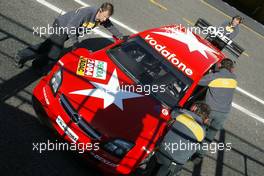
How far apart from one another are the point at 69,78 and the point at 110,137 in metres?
1.24

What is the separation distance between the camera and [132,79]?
710cm

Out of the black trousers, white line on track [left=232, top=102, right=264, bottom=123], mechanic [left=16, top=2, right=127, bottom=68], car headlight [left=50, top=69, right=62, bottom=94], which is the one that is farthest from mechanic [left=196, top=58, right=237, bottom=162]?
white line on track [left=232, top=102, right=264, bottom=123]

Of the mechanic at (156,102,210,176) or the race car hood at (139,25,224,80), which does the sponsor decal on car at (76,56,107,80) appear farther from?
the mechanic at (156,102,210,176)

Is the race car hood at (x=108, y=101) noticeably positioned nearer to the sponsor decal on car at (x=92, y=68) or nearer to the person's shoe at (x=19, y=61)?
the sponsor decal on car at (x=92, y=68)

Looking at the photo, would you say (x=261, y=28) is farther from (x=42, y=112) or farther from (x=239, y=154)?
(x=42, y=112)

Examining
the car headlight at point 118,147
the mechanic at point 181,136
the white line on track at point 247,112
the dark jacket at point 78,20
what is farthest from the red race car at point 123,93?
the white line on track at point 247,112

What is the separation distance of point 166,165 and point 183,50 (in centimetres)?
239

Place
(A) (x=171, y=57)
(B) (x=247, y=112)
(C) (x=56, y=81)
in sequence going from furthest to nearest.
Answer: (B) (x=247, y=112) < (A) (x=171, y=57) < (C) (x=56, y=81)

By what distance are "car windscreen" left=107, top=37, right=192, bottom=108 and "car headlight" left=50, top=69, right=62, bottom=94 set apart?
3.49ft

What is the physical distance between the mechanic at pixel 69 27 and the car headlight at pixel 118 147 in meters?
2.21

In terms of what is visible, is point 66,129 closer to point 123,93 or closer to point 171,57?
point 123,93

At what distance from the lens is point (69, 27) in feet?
24.9

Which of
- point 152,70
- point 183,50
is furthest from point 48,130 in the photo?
point 183,50

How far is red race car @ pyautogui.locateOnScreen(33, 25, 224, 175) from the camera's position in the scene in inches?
244
